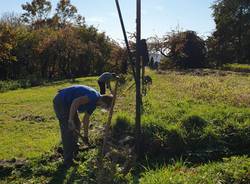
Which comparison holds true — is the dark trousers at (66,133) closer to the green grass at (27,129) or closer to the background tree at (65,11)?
the green grass at (27,129)

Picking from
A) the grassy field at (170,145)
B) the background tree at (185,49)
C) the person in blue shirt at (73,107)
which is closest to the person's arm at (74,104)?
the person in blue shirt at (73,107)

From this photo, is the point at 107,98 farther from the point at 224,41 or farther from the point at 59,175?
the point at 224,41

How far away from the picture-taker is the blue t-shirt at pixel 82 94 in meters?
6.56

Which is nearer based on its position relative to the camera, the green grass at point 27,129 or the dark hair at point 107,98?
→ the dark hair at point 107,98

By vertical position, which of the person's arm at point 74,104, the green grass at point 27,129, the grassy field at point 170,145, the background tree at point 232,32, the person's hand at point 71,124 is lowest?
the green grass at point 27,129

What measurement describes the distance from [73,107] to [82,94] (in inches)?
12.4

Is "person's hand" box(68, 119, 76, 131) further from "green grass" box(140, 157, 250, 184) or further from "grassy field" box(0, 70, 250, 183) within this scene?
"green grass" box(140, 157, 250, 184)

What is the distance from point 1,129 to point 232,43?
37438mm

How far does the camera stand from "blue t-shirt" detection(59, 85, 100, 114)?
656 cm

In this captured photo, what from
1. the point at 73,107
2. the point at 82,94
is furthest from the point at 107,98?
the point at 73,107

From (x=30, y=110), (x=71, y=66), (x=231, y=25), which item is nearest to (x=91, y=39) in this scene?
(x=71, y=66)

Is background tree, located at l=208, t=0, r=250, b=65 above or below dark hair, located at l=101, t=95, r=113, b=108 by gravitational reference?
above

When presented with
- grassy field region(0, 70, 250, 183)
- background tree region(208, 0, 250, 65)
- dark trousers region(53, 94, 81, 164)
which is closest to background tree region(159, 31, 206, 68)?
background tree region(208, 0, 250, 65)

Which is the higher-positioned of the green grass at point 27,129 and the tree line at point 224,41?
the tree line at point 224,41
